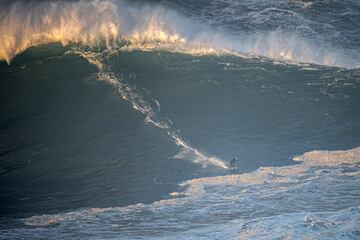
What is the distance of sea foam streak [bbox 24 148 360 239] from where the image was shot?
189 inches

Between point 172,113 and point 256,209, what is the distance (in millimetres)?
2575

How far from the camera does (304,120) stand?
23.8 ft

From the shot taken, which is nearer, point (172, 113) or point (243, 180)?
point (243, 180)

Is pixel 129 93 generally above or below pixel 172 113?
above

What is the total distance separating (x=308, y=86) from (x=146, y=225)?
4.48 meters

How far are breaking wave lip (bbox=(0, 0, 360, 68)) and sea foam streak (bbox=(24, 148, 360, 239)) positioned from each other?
232 centimetres

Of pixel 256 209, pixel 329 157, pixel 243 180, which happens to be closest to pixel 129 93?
pixel 243 180

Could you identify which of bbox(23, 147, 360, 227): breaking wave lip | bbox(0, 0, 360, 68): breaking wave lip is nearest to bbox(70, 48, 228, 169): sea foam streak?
bbox(0, 0, 360, 68): breaking wave lip

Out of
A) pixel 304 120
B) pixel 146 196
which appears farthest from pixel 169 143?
pixel 304 120

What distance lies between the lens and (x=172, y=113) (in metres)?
7.09

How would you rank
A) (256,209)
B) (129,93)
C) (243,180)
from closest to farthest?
(256,209) → (243,180) → (129,93)

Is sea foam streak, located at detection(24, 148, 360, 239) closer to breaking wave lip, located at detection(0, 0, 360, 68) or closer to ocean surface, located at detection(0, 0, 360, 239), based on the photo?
ocean surface, located at detection(0, 0, 360, 239)

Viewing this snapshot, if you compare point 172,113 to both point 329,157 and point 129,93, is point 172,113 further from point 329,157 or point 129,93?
point 329,157

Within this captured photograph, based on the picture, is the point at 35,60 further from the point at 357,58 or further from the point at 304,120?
the point at 357,58
